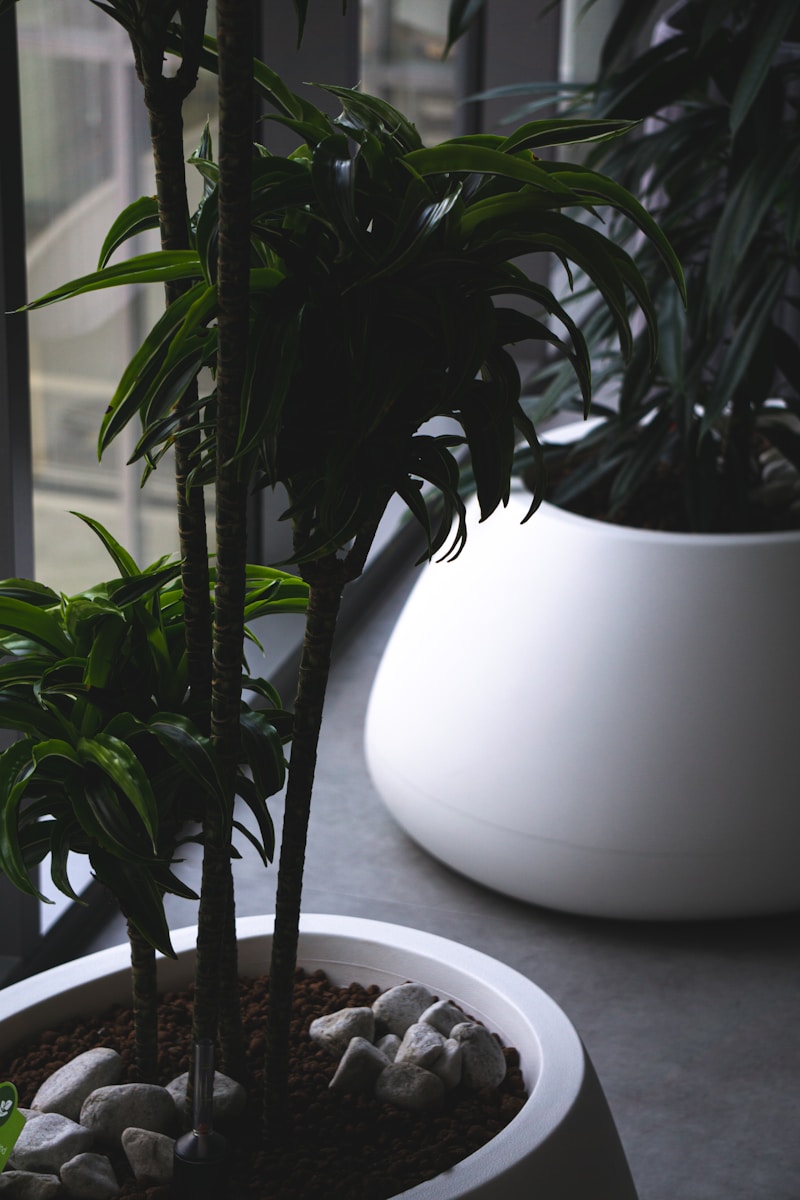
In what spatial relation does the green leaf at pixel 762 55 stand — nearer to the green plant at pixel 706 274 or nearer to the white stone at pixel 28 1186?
the green plant at pixel 706 274

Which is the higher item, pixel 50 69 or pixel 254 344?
pixel 50 69

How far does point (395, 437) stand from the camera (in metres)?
0.73

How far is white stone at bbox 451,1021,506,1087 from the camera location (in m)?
0.98

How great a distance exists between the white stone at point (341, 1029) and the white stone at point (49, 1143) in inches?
7.8

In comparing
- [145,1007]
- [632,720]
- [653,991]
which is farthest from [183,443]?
[653,991]

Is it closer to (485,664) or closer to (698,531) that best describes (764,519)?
(698,531)

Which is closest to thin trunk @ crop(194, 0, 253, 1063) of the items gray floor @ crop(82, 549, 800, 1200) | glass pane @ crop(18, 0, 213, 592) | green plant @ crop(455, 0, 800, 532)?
gray floor @ crop(82, 549, 800, 1200)

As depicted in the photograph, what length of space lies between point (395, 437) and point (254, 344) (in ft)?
0.34

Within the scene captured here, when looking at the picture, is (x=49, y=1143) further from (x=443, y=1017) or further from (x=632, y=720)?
(x=632, y=720)

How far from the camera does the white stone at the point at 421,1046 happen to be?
3.24 ft

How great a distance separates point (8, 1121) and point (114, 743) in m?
0.25

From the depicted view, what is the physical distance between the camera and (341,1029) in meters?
1.03

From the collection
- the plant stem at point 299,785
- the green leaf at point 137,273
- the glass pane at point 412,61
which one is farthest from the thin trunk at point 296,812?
the glass pane at point 412,61

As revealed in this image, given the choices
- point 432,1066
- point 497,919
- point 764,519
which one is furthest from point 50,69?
point 432,1066
